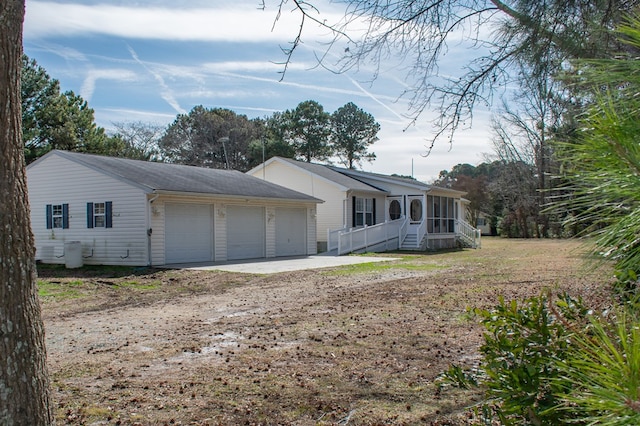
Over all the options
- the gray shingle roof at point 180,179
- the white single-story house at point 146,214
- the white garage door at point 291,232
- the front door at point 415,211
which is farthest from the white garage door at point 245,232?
the front door at point 415,211

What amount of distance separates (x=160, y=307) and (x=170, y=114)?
41898 mm

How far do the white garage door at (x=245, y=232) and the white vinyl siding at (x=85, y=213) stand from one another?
3.68 meters

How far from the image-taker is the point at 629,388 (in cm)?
109

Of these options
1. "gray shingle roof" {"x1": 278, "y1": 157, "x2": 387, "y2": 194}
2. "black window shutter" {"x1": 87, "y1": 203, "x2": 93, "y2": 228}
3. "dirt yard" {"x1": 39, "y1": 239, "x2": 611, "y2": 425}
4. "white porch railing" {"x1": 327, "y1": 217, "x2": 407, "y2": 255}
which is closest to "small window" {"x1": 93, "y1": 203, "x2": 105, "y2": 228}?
"black window shutter" {"x1": 87, "y1": 203, "x2": 93, "y2": 228}

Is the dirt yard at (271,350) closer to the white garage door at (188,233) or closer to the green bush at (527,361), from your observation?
the green bush at (527,361)

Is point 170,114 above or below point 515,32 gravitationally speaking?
above

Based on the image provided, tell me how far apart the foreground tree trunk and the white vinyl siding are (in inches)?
568

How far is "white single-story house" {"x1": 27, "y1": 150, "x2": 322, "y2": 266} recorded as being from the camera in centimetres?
1672

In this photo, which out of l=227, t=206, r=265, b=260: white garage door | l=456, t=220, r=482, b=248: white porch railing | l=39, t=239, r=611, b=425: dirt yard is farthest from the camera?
l=456, t=220, r=482, b=248: white porch railing

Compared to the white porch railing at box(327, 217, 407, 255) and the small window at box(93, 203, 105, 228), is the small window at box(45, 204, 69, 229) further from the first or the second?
the white porch railing at box(327, 217, 407, 255)

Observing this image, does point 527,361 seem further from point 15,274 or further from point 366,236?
point 366,236

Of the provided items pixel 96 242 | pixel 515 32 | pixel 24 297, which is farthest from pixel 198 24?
pixel 96 242

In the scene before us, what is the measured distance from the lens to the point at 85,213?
713 inches

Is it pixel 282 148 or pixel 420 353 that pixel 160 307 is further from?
pixel 282 148
